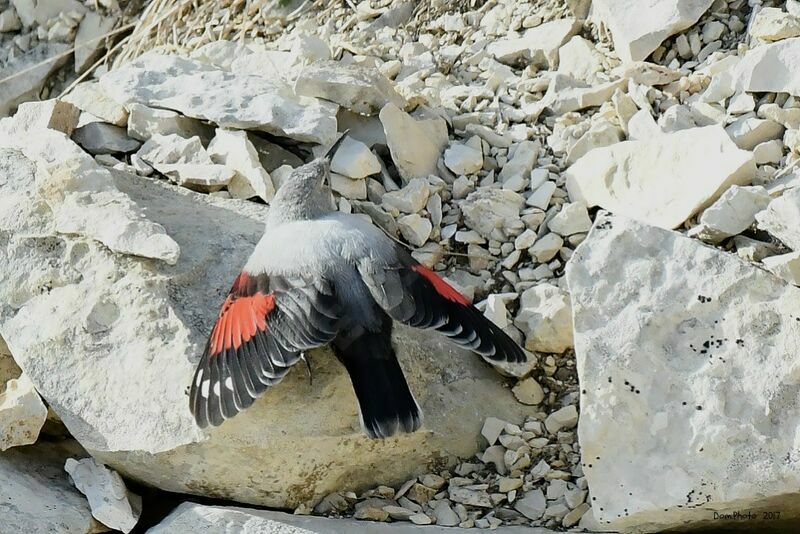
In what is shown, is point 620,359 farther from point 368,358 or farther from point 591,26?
point 591,26

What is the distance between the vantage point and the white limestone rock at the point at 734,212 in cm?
347

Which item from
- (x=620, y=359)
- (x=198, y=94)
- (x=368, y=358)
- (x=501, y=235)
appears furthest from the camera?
(x=198, y=94)

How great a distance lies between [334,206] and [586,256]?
1.07 metres

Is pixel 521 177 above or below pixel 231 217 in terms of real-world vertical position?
below

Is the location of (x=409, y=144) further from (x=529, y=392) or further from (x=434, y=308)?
(x=529, y=392)

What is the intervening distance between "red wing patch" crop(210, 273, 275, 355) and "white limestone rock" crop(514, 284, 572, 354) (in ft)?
2.62

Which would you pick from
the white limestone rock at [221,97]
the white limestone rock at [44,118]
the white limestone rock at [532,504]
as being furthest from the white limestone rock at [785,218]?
the white limestone rock at [44,118]

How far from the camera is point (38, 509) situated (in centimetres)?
327

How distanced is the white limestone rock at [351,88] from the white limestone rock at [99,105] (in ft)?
2.27

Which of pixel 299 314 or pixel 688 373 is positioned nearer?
pixel 688 373

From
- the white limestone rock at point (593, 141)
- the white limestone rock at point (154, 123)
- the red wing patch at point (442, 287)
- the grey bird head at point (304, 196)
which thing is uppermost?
the white limestone rock at point (154, 123)

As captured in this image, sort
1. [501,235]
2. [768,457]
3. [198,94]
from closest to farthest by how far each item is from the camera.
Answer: [768,457]
[501,235]
[198,94]

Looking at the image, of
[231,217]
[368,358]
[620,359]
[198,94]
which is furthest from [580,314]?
[198,94]

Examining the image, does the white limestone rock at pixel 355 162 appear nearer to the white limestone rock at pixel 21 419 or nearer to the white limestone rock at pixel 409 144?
the white limestone rock at pixel 409 144
